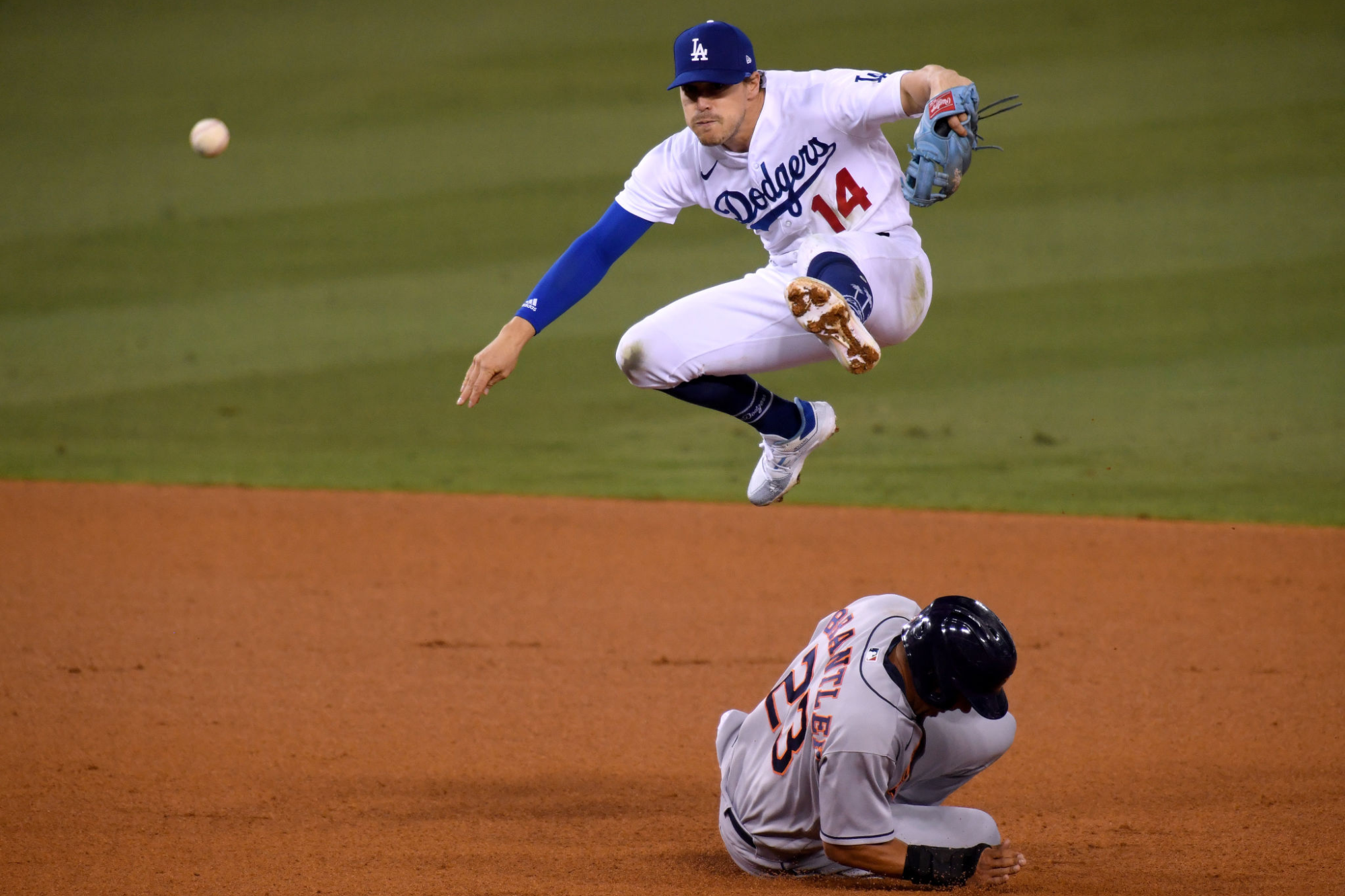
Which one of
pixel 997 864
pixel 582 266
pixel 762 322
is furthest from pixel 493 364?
pixel 997 864

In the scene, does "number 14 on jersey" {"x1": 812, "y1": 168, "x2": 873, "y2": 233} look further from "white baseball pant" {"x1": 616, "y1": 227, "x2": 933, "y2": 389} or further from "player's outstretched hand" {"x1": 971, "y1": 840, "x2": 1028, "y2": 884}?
"player's outstretched hand" {"x1": 971, "y1": 840, "x2": 1028, "y2": 884}

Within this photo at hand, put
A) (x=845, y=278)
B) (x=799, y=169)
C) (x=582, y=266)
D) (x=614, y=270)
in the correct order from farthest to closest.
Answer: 1. (x=614, y=270)
2. (x=582, y=266)
3. (x=799, y=169)
4. (x=845, y=278)

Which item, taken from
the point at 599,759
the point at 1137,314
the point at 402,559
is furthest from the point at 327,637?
the point at 1137,314

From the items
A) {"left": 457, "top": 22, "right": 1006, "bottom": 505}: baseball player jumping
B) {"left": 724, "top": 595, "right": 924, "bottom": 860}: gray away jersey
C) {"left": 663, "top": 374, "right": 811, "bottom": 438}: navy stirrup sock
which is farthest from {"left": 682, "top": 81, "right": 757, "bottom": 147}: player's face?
{"left": 724, "top": 595, "right": 924, "bottom": 860}: gray away jersey

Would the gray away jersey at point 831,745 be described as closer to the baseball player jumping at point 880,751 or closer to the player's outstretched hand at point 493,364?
the baseball player jumping at point 880,751

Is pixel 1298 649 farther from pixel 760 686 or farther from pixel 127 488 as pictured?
pixel 127 488

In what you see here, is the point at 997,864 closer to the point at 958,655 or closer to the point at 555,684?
the point at 958,655
